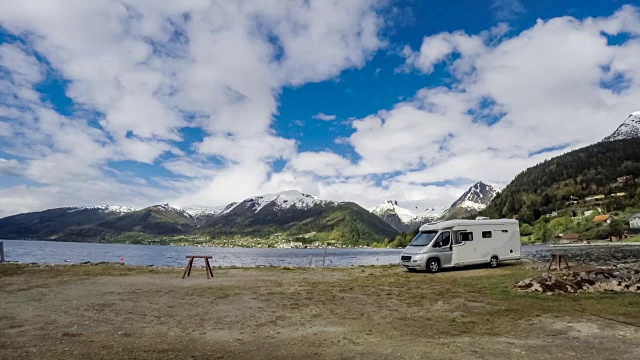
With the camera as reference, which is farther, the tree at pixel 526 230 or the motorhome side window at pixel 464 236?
the tree at pixel 526 230

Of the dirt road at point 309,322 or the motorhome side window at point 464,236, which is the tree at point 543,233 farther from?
the dirt road at point 309,322

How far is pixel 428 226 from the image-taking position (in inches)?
1065

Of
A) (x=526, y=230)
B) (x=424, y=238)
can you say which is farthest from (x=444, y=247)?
(x=526, y=230)

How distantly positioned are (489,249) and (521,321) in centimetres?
1783

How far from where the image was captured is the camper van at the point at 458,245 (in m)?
25.6

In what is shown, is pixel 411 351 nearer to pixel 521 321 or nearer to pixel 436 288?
pixel 521 321

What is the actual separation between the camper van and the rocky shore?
9.06m

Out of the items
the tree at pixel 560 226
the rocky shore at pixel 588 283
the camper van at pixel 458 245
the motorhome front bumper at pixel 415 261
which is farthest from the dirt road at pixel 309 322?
the tree at pixel 560 226

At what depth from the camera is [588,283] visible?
52.1 ft

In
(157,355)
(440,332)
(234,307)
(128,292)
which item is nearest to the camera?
(157,355)

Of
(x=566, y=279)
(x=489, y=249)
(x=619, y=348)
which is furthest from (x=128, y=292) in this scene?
(x=489, y=249)

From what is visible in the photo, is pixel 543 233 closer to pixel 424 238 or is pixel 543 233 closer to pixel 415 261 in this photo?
pixel 424 238

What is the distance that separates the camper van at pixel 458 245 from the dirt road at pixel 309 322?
7225 millimetres

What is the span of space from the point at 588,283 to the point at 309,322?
1277 cm
